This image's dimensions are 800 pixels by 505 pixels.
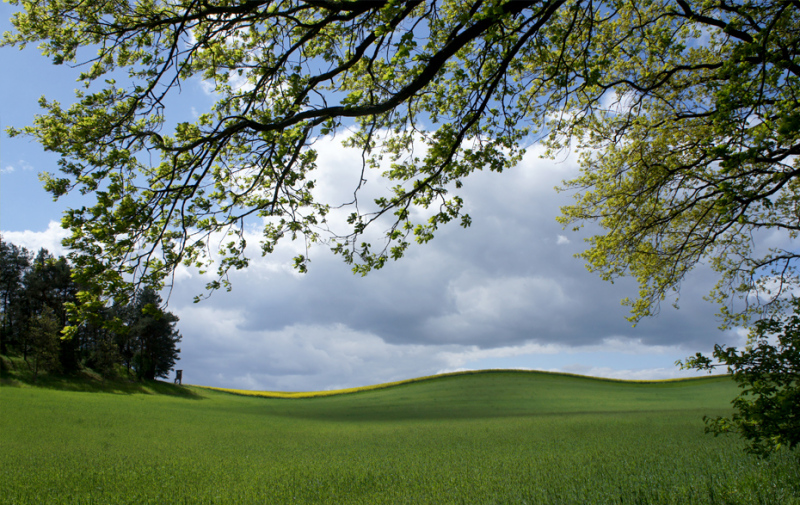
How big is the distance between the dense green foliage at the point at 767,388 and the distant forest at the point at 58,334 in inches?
1855

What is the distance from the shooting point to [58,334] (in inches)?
1716

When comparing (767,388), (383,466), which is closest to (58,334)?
(383,466)

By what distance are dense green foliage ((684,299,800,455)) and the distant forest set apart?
4711cm

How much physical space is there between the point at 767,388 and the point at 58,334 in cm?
5687

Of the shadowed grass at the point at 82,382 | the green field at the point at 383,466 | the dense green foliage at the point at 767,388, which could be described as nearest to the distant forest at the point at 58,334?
the shadowed grass at the point at 82,382

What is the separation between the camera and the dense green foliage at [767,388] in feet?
16.0

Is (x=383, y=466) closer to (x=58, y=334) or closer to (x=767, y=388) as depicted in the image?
(x=767, y=388)

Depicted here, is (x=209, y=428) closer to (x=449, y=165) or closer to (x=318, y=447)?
(x=318, y=447)

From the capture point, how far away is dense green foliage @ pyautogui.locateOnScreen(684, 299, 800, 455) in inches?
192

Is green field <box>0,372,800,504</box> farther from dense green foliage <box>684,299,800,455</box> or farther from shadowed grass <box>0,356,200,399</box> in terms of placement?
shadowed grass <box>0,356,200,399</box>

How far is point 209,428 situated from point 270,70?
59.9ft

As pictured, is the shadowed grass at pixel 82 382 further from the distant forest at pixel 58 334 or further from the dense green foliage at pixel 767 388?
the dense green foliage at pixel 767 388

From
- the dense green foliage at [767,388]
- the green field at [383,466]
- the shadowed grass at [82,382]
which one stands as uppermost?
the dense green foliage at [767,388]

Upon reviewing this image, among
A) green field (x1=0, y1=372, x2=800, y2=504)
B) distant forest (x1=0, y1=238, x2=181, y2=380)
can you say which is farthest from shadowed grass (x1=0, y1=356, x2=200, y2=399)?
green field (x1=0, y1=372, x2=800, y2=504)
